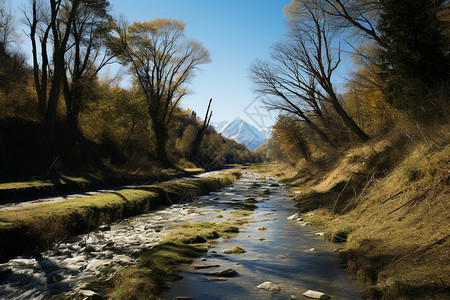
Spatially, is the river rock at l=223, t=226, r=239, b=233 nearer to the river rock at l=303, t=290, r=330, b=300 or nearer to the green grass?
the green grass

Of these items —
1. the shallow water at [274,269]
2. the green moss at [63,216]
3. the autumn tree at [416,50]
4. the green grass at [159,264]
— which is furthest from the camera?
the autumn tree at [416,50]

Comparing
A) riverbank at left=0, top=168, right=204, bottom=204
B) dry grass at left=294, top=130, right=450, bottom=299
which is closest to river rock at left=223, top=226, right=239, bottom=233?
dry grass at left=294, top=130, right=450, bottom=299

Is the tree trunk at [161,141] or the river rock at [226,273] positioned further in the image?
the tree trunk at [161,141]

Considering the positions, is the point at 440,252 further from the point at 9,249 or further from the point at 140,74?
the point at 140,74

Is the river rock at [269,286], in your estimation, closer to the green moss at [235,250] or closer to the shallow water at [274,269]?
the shallow water at [274,269]

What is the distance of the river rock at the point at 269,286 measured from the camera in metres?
5.07

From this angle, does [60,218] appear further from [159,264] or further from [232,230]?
[232,230]

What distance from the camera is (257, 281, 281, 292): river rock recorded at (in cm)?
507

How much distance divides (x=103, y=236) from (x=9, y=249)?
256 centimetres

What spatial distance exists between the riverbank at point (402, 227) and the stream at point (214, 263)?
20.3 inches

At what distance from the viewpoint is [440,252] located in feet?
15.4

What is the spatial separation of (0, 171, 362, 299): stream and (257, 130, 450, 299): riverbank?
514 mm

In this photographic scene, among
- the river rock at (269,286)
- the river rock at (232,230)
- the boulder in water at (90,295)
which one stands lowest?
the river rock at (232,230)

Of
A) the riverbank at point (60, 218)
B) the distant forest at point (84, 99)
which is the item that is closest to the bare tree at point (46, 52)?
the distant forest at point (84, 99)
